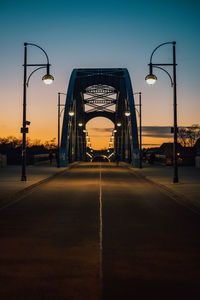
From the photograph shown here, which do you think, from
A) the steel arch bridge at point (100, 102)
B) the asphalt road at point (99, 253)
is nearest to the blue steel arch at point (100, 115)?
the steel arch bridge at point (100, 102)

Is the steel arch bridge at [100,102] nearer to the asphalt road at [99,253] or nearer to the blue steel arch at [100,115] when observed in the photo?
the blue steel arch at [100,115]

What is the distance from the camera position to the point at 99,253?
7.05 m

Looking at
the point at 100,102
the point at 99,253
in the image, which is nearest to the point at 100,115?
the point at 100,102

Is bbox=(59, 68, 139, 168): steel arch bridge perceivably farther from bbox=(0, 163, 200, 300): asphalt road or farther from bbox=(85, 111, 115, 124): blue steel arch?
bbox=(0, 163, 200, 300): asphalt road

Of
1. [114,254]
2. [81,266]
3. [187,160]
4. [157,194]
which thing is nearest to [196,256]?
[114,254]

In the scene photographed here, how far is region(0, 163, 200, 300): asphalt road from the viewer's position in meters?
5.18

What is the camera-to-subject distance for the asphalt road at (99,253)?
204 inches

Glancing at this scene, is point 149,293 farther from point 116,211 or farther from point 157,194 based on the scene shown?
point 157,194

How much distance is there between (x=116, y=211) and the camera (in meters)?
12.4

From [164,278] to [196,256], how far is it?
4.64ft

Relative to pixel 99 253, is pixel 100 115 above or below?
above

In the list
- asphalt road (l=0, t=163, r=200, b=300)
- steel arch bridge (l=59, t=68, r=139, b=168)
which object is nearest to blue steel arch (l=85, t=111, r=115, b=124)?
steel arch bridge (l=59, t=68, r=139, b=168)

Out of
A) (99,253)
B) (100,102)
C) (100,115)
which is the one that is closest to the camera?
(99,253)

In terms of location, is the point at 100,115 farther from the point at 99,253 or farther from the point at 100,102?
the point at 99,253
